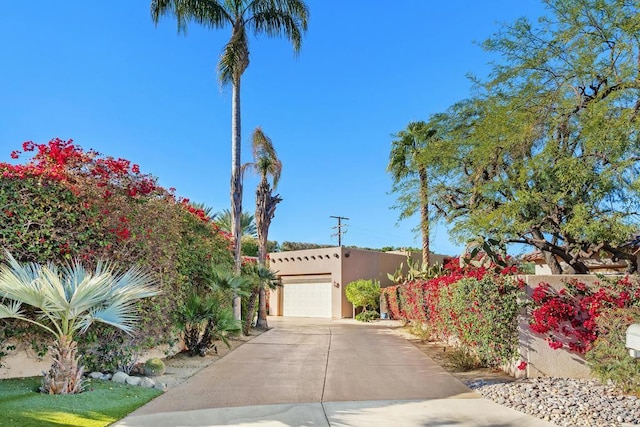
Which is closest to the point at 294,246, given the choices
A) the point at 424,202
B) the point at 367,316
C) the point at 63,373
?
the point at 367,316

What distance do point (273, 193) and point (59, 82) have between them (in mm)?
9130

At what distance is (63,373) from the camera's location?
6504 millimetres

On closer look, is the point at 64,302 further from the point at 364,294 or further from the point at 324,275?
the point at 324,275

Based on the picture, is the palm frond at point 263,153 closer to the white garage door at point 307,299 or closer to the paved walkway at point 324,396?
the paved walkway at point 324,396

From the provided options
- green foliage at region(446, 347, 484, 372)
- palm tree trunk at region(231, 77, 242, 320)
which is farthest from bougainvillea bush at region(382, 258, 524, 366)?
palm tree trunk at region(231, 77, 242, 320)

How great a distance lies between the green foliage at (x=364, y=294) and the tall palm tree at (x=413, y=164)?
5924mm

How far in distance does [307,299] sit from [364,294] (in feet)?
16.3

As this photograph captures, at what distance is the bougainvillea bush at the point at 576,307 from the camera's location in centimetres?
718

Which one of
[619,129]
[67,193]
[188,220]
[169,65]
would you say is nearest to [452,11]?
[619,129]

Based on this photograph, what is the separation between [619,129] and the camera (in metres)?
9.38

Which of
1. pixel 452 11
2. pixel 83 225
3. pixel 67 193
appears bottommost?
pixel 83 225

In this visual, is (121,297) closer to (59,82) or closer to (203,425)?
(203,425)

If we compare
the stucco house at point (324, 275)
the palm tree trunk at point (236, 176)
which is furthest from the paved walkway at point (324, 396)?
the stucco house at point (324, 275)

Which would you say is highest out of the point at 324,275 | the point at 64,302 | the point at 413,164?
the point at 413,164
